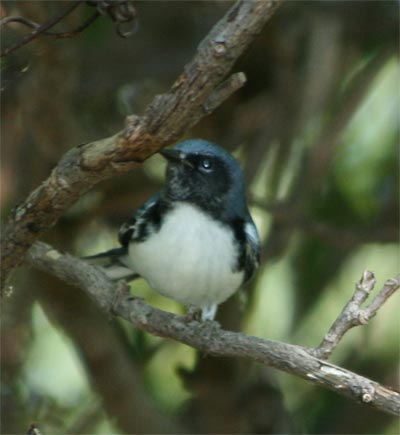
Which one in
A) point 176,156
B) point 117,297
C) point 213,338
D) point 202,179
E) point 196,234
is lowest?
point 213,338

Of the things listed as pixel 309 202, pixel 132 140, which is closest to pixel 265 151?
pixel 309 202

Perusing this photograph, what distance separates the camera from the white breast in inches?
170

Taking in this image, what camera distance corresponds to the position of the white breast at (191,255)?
432cm

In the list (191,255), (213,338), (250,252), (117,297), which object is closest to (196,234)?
(191,255)

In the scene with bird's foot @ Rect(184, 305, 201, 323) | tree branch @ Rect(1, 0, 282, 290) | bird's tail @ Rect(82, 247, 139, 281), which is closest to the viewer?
tree branch @ Rect(1, 0, 282, 290)

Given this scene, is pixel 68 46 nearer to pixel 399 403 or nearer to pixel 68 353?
pixel 68 353

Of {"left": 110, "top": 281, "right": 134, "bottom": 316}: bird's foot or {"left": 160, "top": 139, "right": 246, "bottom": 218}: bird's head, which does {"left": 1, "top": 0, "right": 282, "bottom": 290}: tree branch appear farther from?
{"left": 160, "top": 139, "right": 246, "bottom": 218}: bird's head

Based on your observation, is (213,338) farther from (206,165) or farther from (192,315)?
(206,165)

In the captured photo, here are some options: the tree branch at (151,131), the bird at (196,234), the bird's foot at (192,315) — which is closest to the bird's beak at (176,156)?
the bird at (196,234)

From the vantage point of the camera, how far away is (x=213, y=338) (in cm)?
306

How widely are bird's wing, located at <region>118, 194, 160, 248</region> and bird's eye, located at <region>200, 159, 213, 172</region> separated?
0.76 feet

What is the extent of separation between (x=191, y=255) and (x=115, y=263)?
0.52 m

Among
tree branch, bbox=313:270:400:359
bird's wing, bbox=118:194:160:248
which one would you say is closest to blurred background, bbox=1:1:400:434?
bird's wing, bbox=118:194:160:248

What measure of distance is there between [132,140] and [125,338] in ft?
9.01
